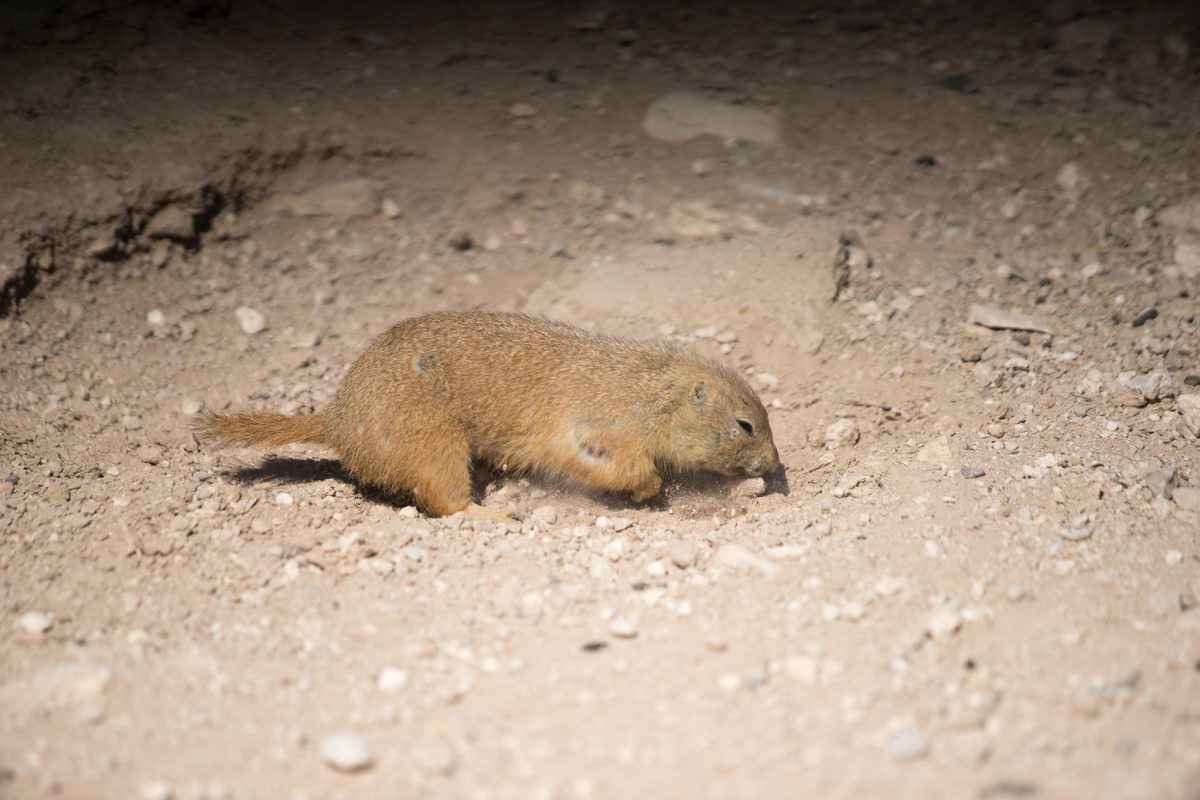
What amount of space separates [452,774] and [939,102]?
528cm

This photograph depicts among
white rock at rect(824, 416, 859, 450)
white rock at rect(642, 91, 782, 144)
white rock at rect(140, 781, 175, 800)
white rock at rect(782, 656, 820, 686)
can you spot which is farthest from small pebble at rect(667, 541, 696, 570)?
white rock at rect(642, 91, 782, 144)

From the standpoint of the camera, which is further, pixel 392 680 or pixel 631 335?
pixel 631 335

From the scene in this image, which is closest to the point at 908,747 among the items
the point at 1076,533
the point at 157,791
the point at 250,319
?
the point at 1076,533

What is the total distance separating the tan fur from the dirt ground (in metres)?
0.21

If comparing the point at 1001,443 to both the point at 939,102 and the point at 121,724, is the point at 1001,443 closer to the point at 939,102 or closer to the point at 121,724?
the point at 939,102

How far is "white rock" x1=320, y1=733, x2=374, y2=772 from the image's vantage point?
8.46ft

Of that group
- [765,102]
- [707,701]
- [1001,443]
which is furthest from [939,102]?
[707,701]

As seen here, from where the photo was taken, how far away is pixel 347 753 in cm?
259

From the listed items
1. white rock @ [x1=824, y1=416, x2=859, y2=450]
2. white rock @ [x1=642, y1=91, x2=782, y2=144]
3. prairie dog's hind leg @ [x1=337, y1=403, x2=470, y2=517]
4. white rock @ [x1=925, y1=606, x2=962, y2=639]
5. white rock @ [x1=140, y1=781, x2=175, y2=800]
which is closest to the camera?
white rock @ [x1=140, y1=781, x2=175, y2=800]

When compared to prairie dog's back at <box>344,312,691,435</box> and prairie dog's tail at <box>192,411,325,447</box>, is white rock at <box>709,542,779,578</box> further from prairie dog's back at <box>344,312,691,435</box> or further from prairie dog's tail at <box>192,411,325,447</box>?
prairie dog's tail at <box>192,411,325,447</box>

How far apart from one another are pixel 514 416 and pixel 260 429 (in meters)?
1.06

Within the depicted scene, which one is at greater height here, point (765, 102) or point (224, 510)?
point (765, 102)

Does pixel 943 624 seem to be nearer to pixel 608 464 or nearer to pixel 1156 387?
pixel 608 464

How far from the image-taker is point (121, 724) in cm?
274
